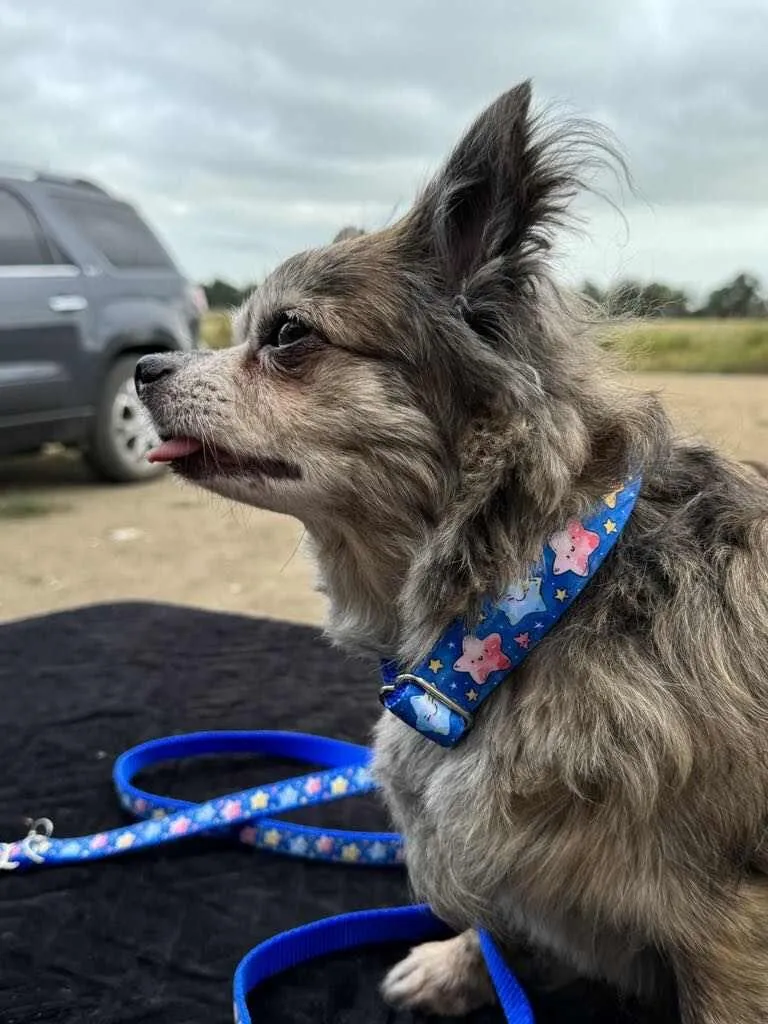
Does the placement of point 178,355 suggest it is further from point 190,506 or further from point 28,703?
point 190,506

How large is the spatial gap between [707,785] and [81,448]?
7319 millimetres

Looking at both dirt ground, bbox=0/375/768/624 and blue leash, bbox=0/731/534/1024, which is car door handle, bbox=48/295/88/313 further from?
blue leash, bbox=0/731/534/1024

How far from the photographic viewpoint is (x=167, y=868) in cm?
253

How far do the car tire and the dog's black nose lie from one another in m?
5.73

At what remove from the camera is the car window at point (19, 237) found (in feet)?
Answer: 23.8

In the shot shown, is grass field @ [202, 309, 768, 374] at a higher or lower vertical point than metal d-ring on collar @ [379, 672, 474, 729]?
lower

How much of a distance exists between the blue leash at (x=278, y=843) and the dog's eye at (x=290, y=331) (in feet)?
3.90

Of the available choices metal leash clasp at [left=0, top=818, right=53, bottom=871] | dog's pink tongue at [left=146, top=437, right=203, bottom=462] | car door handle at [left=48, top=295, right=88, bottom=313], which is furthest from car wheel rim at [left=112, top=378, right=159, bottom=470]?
dog's pink tongue at [left=146, top=437, right=203, bottom=462]

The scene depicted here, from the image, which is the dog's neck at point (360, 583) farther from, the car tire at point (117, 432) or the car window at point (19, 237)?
the car window at point (19, 237)

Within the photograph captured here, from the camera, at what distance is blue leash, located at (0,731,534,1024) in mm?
2145

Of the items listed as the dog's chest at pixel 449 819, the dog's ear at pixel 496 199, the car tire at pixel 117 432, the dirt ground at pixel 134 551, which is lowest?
the dirt ground at pixel 134 551

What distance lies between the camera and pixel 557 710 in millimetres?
1634

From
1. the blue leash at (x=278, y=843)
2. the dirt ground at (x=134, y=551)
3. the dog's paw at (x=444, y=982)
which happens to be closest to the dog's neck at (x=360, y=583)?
the blue leash at (x=278, y=843)

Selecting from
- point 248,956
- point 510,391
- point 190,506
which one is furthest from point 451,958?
point 190,506
